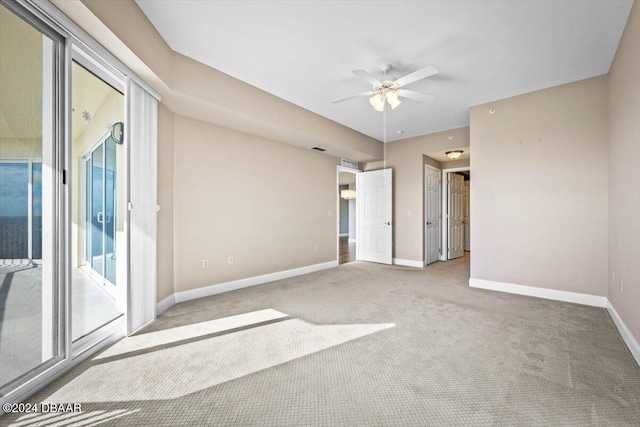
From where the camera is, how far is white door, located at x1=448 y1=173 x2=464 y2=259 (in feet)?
23.6

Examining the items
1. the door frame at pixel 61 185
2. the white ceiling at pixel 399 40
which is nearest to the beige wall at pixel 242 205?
the white ceiling at pixel 399 40

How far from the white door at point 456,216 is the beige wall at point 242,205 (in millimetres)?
3504

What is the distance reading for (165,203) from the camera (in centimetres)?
348

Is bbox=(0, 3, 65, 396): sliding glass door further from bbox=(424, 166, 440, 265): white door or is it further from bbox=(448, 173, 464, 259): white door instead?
bbox=(448, 173, 464, 259): white door

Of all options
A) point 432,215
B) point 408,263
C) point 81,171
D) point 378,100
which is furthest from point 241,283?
point 432,215

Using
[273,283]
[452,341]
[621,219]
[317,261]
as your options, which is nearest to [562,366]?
[452,341]

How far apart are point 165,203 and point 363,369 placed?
303cm

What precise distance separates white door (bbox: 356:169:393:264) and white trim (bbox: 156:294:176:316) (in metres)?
4.51

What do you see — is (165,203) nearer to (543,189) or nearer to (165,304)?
(165,304)

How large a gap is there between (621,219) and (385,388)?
3011mm

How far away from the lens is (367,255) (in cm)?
685

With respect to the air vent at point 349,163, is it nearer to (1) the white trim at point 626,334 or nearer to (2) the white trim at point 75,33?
(2) the white trim at point 75,33

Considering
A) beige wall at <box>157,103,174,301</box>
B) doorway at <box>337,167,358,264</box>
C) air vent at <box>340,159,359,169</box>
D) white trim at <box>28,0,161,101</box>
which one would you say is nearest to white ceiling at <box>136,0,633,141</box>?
white trim at <box>28,0,161,101</box>

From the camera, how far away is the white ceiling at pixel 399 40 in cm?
235
